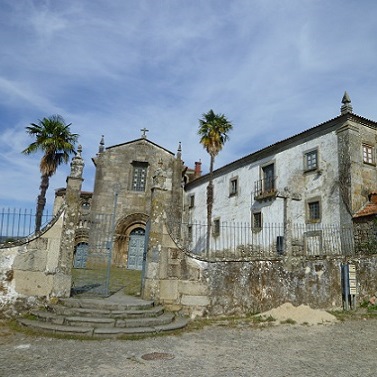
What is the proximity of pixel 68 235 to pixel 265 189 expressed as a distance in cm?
1479

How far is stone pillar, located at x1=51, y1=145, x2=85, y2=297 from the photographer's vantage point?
789cm

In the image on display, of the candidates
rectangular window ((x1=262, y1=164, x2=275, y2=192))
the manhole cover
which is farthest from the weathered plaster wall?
the manhole cover

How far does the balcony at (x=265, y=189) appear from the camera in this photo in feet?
64.8

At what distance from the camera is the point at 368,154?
53.3 ft

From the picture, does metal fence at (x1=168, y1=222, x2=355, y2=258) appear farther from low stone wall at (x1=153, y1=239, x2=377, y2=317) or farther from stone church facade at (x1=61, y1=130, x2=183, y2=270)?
stone church facade at (x1=61, y1=130, x2=183, y2=270)

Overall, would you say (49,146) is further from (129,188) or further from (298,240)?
(298,240)

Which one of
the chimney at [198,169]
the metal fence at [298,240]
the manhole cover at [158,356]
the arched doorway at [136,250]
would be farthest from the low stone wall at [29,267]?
the chimney at [198,169]

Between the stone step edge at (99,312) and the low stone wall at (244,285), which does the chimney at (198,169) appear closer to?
the low stone wall at (244,285)

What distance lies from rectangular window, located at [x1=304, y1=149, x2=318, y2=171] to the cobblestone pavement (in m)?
11.4

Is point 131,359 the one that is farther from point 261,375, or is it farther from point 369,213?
point 369,213

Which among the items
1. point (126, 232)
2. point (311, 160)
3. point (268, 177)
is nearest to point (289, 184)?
point (311, 160)

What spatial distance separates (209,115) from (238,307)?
56.6ft

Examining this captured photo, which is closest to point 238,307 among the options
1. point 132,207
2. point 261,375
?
point 261,375

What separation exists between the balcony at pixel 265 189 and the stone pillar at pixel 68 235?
1330 cm
